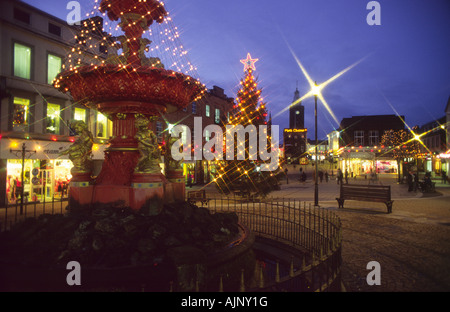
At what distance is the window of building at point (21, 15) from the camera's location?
57.6ft

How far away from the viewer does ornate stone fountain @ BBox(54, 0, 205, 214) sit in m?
5.83

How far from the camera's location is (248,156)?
18359 mm

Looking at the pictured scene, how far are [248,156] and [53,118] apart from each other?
46.6ft

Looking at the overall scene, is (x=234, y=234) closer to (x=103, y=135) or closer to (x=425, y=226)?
(x=425, y=226)

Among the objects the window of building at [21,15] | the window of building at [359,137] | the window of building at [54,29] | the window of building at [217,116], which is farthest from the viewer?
the window of building at [359,137]

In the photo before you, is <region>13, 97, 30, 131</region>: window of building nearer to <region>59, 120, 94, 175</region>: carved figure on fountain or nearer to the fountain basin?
the fountain basin

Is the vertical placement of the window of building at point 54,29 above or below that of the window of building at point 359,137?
above

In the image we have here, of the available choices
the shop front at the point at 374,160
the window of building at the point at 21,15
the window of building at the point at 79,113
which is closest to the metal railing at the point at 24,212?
the window of building at the point at 79,113

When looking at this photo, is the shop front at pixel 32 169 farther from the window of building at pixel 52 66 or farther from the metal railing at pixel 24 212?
the window of building at pixel 52 66

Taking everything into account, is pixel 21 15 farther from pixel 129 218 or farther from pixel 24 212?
pixel 129 218

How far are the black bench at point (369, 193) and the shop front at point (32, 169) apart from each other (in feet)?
51.3

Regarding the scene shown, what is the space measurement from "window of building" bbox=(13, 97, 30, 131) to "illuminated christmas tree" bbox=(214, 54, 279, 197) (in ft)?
42.9

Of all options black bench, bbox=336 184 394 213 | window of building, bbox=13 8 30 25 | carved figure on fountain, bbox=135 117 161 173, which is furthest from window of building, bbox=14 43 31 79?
black bench, bbox=336 184 394 213
